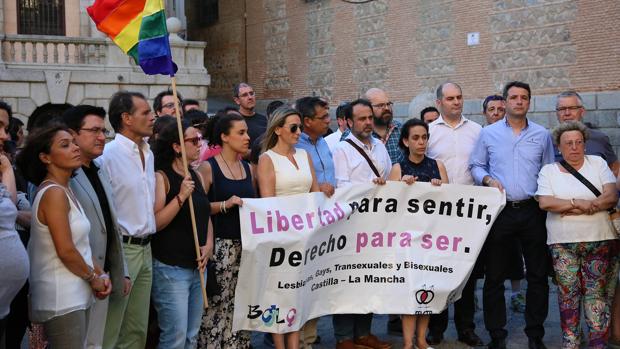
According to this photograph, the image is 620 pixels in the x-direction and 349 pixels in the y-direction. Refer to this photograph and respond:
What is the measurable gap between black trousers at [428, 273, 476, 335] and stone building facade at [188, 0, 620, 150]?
5.92 metres

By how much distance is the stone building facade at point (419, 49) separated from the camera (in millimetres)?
16094

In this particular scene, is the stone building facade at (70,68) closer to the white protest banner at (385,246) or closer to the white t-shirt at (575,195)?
the white protest banner at (385,246)

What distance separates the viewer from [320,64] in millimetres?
23281

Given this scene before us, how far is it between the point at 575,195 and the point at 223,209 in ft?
10.1

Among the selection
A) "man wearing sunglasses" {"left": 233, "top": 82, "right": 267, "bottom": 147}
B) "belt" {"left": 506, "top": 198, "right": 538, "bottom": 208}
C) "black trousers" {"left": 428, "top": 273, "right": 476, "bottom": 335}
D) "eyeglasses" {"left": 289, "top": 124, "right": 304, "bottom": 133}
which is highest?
"man wearing sunglasses" {"left": 233, "top": 82, "right": 267, "bottom": 147}

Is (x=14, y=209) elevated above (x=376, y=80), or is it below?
below

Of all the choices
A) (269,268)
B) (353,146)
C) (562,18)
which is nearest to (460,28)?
(562,18)

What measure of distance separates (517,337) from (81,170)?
4.57 meters

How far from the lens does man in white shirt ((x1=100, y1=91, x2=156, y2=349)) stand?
566 cm

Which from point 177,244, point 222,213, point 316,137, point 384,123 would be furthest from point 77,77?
point 177,244

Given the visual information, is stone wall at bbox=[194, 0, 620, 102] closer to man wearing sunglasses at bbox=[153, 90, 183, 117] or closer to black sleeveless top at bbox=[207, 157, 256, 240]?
man wearing sunglasses at bbox=[153, 90, 183, 117]

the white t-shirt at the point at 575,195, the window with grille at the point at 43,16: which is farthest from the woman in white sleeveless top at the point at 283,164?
the window with grille at the point at 43,16

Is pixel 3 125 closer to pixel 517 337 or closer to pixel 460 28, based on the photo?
pixel 517 337

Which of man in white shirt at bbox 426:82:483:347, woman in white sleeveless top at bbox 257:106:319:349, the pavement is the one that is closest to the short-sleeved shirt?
man in white shirt at bbox 426:82:483:347
